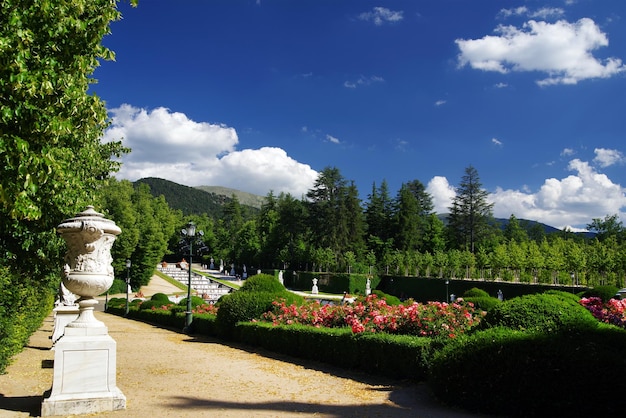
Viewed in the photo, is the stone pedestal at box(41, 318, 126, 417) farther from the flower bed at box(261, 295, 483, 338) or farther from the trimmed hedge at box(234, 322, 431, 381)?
the flower bed at box(261, 295, 483, 338)

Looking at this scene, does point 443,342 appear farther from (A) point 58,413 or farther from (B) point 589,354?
(A) point 58,413

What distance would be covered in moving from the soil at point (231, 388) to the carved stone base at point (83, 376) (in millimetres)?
197

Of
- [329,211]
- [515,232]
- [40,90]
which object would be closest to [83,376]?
[40,90]

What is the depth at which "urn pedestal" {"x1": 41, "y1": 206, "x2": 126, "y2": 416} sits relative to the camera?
598cm

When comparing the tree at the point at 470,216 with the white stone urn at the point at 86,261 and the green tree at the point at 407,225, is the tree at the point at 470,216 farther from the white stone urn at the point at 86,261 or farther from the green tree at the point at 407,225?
the white stone urn at the point at 86,261

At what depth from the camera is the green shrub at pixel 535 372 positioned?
5.78 metres

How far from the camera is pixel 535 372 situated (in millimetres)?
6082

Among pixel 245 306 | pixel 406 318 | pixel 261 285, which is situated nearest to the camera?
pixel 406 318

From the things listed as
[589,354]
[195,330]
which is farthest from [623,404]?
[195,330]

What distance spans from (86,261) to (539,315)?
6.36 meters

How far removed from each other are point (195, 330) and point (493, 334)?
1361 cm

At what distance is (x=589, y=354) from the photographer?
19.4 ft

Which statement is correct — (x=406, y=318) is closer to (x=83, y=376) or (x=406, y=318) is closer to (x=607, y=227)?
Result: (x=83, y=376)

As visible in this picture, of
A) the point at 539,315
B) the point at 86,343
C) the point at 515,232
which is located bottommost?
the point at 86,343
